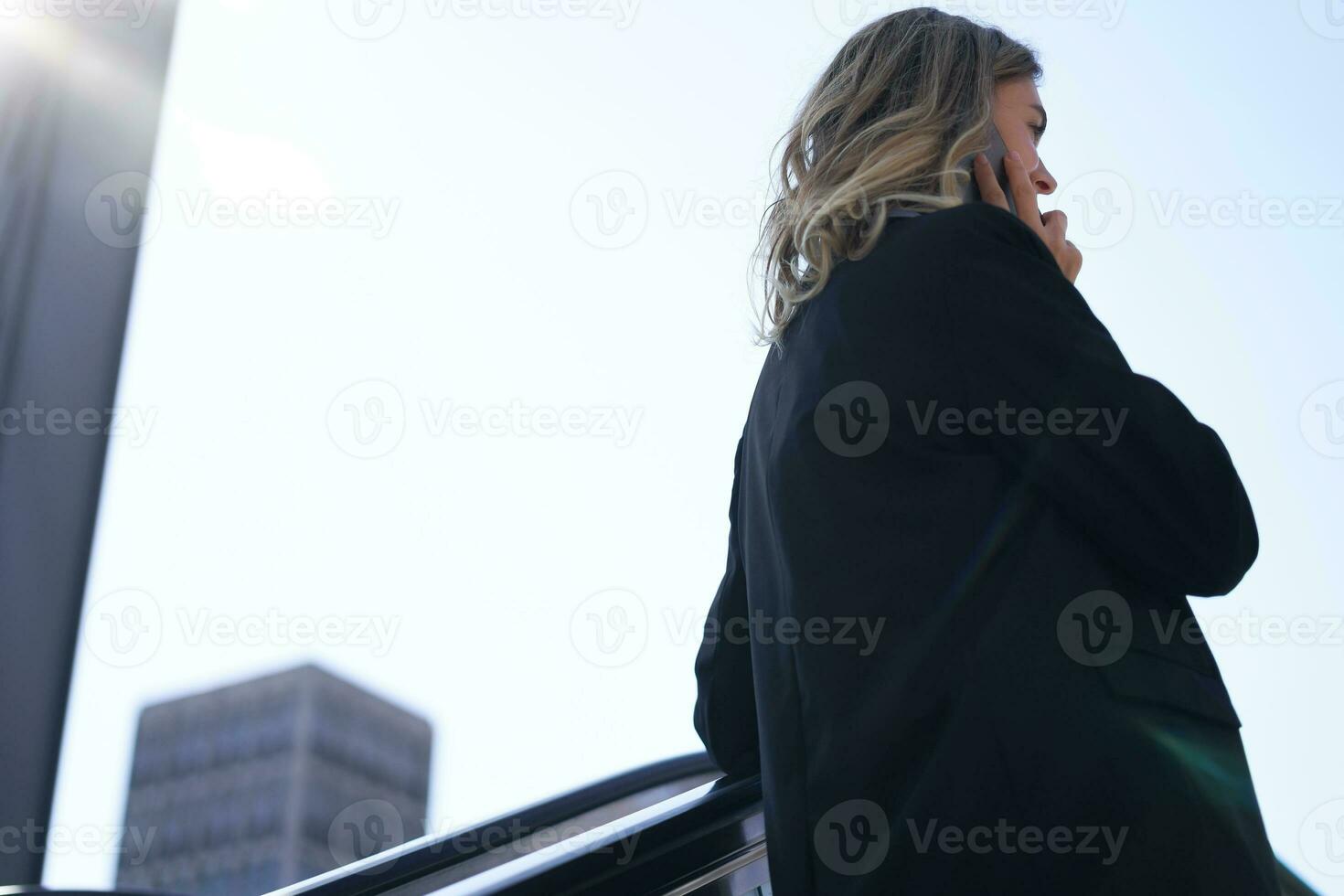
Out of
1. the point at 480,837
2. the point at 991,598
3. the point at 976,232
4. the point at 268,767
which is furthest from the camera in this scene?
the point at 268,767

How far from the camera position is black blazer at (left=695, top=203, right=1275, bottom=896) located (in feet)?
3.31

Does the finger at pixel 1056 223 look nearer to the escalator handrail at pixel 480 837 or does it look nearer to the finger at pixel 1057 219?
the finger at pixel 1057 219

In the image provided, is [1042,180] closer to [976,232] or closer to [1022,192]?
[1022,192]

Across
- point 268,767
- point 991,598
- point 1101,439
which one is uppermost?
point 268,767

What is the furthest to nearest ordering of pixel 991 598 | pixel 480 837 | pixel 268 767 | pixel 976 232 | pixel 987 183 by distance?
pixel 268 767 < pixel 480 837 < pixel 987 183 < pixel 976 232 < pixel 991 598

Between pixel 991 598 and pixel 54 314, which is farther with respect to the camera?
pixel 54 314

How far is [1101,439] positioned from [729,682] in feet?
1.89

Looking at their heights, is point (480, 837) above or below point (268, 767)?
below

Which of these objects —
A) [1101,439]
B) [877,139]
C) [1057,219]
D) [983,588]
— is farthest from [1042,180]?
[983,588]

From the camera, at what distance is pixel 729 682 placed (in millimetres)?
1456

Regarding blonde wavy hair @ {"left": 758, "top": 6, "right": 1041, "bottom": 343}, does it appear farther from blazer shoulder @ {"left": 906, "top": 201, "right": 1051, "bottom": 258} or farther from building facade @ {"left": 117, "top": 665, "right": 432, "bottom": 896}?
building facade @ {"left": 117, "top": 665, "right": 432, "bottom": 896}

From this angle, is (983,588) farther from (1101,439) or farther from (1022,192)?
(1022,192)

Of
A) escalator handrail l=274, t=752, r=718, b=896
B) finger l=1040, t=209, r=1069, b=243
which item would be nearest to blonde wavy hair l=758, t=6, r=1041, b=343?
finger l=1040, t=209, r=1069, b=243

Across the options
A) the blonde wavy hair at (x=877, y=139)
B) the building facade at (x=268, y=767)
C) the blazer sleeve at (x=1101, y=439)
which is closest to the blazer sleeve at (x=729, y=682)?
the blonde wavy hair at (x=877, y=139)
